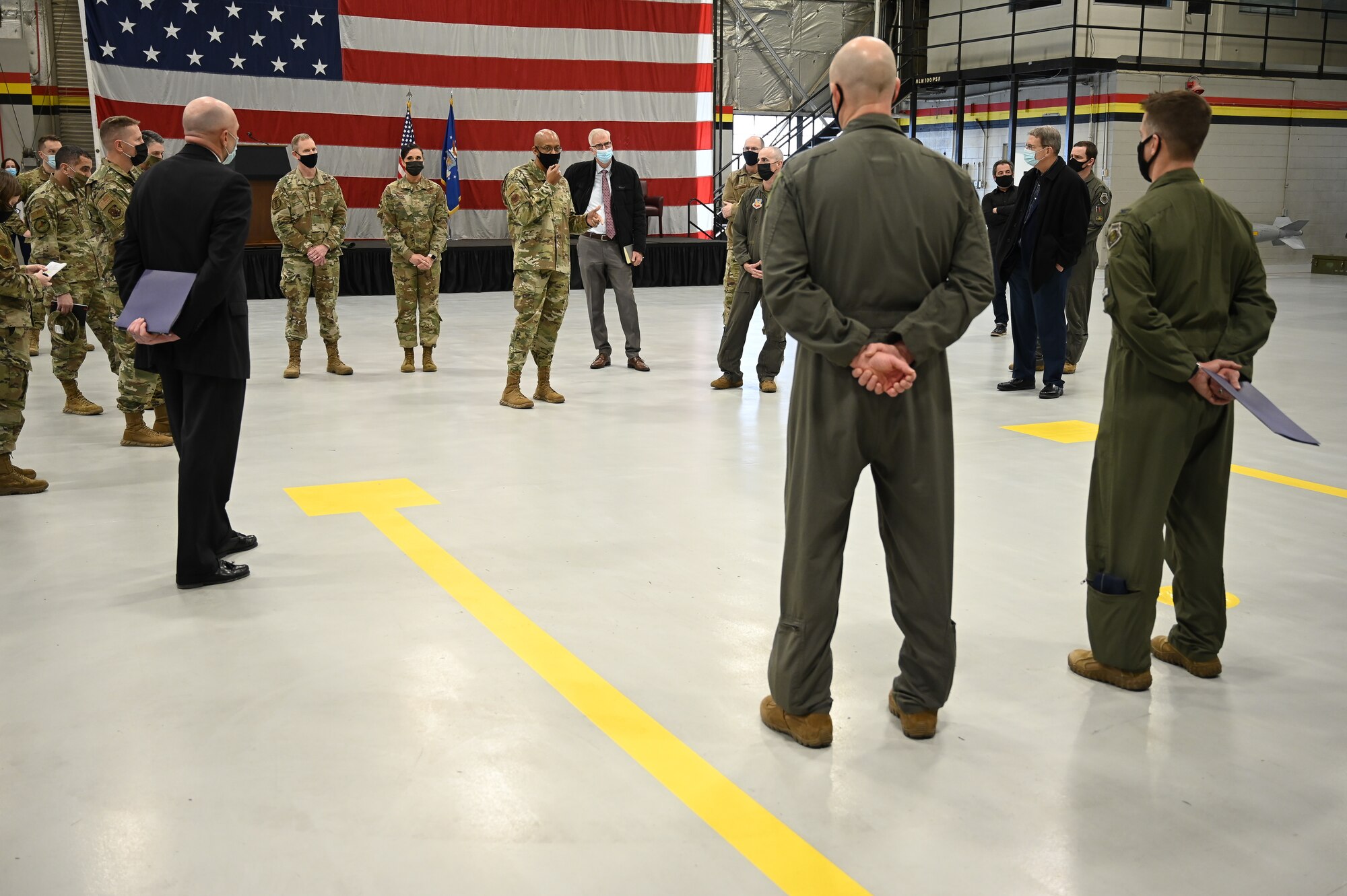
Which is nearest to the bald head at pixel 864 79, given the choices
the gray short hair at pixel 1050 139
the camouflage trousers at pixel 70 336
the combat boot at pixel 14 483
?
the combat boot at pixel 14 483

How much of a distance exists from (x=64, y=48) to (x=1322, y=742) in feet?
63.7

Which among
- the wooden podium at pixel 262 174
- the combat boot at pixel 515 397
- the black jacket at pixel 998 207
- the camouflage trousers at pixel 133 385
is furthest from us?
the wooden podium at pixel 262 174

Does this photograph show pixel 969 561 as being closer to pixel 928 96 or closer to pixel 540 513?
pixel 540 513

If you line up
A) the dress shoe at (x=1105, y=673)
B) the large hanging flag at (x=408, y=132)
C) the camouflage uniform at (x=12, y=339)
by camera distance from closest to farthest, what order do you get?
1. the dress shoe at (x=1105, y=673)
2. the camouflage uniform at (x=12, y=339)
3. the large hanging flag at (x=408, y=132)

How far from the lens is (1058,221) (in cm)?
752

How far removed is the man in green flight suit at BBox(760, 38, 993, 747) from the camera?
254 centimetres

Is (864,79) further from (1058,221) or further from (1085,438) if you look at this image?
(1058,221)

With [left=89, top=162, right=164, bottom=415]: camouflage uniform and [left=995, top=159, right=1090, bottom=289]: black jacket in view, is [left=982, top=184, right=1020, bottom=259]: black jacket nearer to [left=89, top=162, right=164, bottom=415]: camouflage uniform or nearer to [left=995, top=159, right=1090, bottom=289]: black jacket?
[left=995, top=159, right=1090, bottom=289]: black jacket

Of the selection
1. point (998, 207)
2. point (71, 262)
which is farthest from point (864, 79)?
point (998, 207)


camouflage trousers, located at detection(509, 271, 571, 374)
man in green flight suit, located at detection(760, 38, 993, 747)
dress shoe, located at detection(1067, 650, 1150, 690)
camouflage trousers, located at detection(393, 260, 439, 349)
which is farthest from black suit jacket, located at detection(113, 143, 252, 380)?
camouflage trousers, located at detection(393, 260, 439, 349)

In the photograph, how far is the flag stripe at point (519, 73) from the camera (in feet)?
53.0

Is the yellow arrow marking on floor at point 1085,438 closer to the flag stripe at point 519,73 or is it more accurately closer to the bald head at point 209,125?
the bald head at point 209,125

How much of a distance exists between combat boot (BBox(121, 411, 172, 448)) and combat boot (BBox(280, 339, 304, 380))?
2280mm

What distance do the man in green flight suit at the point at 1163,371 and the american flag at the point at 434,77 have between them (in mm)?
14513
